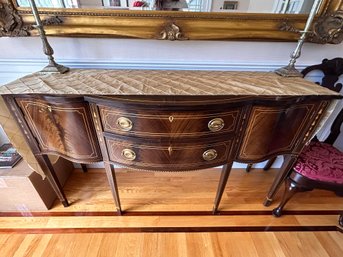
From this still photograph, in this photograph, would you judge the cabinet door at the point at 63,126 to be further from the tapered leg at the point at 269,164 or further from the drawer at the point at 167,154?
the tapered leg at the point at 269,164

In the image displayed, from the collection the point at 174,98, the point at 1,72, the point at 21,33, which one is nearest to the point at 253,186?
the point at 174,98

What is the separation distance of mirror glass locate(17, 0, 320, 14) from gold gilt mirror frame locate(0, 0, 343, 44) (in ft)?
0.08

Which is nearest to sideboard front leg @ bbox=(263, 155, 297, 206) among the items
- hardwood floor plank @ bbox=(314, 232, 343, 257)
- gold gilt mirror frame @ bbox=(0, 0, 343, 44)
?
hardwood floor plank @ bbox=(314, 232, 343, 257)

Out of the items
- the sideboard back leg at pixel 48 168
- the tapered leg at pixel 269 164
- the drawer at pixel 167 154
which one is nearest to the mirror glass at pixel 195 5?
the drawer at pixel 167 154

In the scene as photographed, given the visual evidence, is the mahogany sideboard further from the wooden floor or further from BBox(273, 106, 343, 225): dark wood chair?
the wooden floor

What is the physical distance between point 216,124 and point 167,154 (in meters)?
0.28

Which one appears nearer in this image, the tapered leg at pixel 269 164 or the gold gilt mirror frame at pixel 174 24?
the gold gilt mirror frame at pixel 174 24

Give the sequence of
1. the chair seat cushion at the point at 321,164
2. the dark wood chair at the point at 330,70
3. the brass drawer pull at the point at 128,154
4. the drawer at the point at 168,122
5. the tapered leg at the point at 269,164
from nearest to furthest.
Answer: the drawer at the point at 168,122
the brass drawer pull at the point at 128,154
the chair seat cushion at the point at 321,164
the dark wood chair at the point at 330,70
the tapered leg at the point at 269,164

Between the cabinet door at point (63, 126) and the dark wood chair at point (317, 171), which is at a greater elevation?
the cabinet door at point (63, 126)

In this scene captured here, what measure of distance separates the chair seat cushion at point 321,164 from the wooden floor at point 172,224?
17.6 inches

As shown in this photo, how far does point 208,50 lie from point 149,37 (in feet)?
1.24

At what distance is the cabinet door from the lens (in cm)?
84

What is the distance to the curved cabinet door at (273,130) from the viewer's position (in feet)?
2.90

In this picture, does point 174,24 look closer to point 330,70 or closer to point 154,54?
point 154,54
